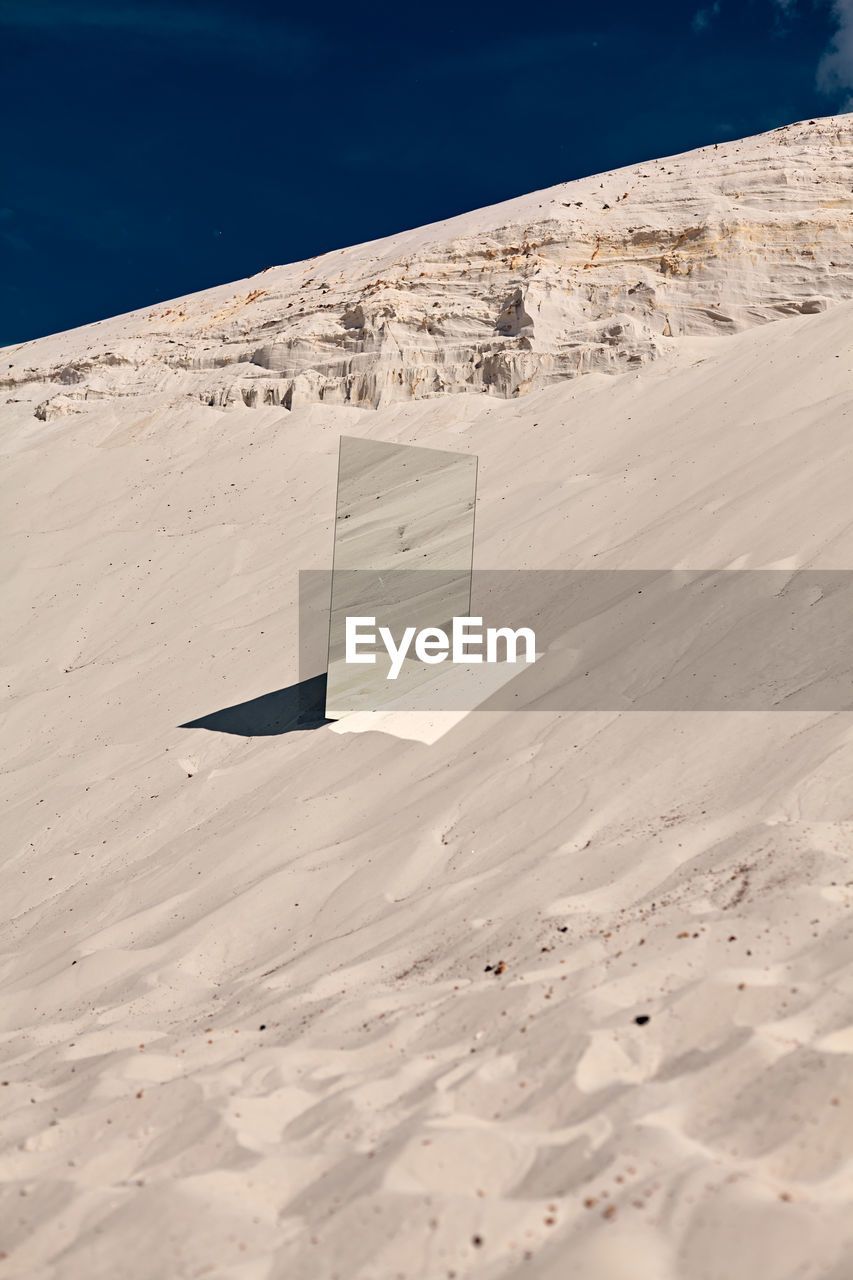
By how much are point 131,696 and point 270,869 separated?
383cm

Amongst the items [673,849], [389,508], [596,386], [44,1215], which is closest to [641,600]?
[389,508]

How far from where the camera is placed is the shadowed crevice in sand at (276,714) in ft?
21.8

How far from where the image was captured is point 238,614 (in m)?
9.36

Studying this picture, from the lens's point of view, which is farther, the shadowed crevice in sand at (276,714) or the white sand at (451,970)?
the shadowed crevice in sand at (276,714)

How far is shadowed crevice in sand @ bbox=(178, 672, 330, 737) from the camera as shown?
6652 millimetres

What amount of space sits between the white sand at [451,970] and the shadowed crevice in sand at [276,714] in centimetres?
17

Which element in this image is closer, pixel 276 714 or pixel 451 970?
pixel 451 970

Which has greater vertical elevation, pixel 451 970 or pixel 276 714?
pixel 451 970

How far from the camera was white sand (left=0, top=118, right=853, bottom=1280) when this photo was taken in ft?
7.05

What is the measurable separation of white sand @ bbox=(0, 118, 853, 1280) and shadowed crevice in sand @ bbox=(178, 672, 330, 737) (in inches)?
6.6

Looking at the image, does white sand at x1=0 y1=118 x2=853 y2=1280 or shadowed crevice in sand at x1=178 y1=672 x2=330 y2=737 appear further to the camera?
shadowed crevice in sand at x1=178 y1=672 x2=330 y2=737

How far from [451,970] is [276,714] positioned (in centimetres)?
386

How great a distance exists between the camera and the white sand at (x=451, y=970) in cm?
215

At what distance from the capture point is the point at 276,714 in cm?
698
